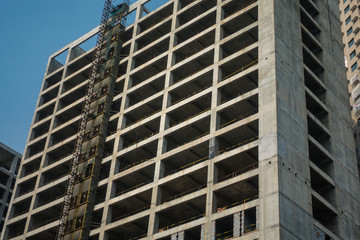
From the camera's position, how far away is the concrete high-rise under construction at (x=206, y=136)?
50062 millimetres

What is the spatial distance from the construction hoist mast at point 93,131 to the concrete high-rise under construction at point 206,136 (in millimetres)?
182

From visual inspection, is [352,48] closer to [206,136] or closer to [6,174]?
[206,136]

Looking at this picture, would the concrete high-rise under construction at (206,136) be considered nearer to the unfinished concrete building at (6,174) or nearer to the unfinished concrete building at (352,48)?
the unfinished concrete building at (352,48)

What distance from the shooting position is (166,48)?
71.4 m

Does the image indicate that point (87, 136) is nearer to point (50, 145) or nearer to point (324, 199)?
point (50, 145)

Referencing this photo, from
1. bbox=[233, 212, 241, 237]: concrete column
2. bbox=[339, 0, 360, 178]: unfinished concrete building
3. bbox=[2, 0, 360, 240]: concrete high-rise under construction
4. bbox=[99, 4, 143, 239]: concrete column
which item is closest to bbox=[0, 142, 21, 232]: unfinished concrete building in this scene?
bbox=[2, 0, 360, 240]: concrete high-rise under construction

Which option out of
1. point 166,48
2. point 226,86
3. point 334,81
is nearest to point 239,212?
point 226,86

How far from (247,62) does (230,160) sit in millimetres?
12226

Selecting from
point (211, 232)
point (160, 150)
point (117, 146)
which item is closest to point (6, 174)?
point (117, 146)

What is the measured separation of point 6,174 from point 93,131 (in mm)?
34958

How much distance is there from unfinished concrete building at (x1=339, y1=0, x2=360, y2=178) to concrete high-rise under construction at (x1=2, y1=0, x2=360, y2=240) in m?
13.6

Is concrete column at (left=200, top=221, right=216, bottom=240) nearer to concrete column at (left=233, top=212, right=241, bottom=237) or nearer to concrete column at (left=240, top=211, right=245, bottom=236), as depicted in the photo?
concrete column at (left=233, top=212, right=241, bottom=237)

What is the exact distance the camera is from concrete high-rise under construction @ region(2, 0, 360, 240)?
5006 cm

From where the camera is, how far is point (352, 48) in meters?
91.9
